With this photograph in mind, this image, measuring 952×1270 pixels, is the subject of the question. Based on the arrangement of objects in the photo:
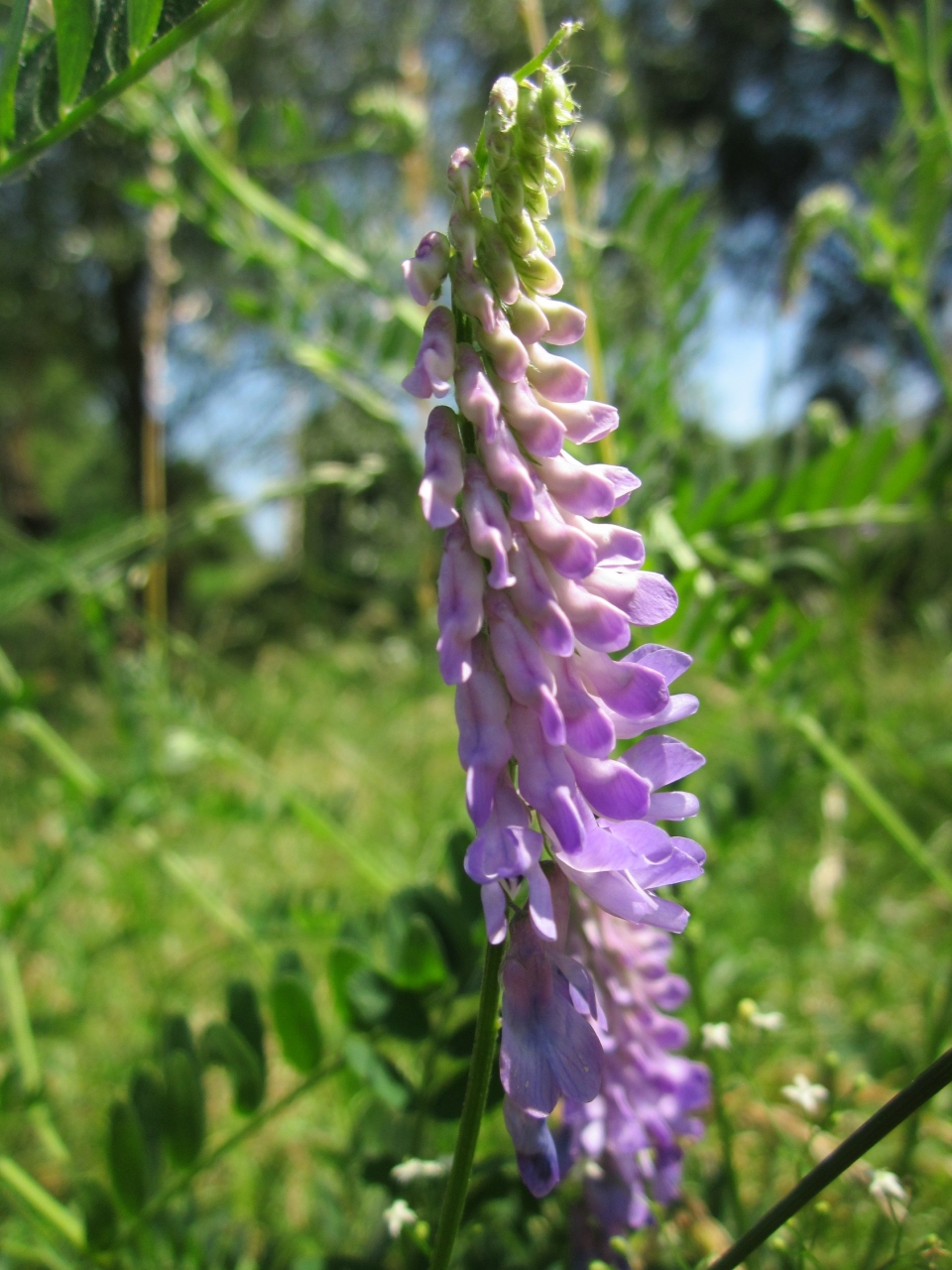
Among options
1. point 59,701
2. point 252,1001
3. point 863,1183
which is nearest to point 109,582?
point 252,1001

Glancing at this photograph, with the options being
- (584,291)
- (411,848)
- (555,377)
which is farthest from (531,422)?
(411,848)

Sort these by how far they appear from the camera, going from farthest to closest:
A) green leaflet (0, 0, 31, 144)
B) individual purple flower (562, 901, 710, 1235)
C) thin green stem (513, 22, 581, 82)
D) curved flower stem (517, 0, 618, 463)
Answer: curved flower stem (517, 0, 618, 463), individual purple flower (562, 901, 710, 1235), green leaflet (0, 0, 31, 144), thin green stem (513, 22, 581, 82)

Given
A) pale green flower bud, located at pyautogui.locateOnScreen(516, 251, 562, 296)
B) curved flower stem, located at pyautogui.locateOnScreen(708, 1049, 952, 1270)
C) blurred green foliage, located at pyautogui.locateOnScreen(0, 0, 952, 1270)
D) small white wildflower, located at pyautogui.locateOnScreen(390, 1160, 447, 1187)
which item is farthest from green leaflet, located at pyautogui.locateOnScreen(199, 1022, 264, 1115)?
pale green flower bud, located at pyautogui.locateOnScreen(516, 251, 562, 296)

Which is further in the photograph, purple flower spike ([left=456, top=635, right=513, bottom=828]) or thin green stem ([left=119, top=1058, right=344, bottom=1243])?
thin green stem ([left=119, top=1058, right=344, bottom=1243])

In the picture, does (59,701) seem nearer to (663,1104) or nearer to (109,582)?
(109,582)

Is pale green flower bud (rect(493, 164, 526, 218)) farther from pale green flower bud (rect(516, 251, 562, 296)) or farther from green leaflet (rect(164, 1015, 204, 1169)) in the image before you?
green leaflet (rect(164, 1015, 204, 1169))

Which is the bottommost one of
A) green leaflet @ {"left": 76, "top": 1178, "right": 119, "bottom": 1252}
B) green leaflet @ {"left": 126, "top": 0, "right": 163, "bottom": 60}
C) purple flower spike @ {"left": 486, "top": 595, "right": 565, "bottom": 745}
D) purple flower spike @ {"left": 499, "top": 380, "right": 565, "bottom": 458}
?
green leaflet @ {"left": 76, "top": 1178, "right": 119, "bottom": 1252}

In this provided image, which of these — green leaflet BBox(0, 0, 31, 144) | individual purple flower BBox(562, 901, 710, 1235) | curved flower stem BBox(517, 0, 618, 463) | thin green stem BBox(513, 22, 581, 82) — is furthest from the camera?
curved flower stem BBox(517, 0, 618, 463)
